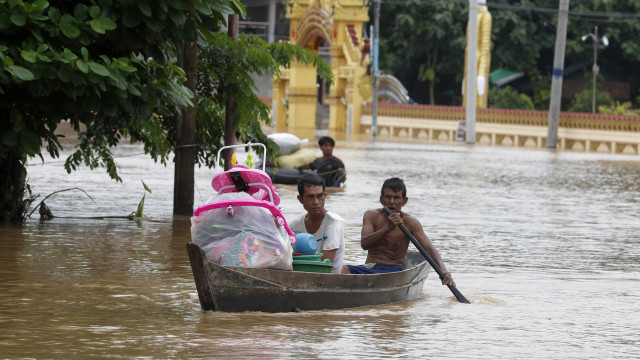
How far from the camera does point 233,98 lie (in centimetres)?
1580

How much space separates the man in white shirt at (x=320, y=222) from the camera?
30.9 feet

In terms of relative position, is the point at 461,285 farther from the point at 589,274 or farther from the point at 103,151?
the point at 103,151

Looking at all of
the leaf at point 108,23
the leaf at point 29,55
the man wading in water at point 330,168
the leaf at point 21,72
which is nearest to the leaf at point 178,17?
the leaf at point 108,23

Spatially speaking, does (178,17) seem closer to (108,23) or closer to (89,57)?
(108,23)

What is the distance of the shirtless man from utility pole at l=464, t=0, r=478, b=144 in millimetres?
40106

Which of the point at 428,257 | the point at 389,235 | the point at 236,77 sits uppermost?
the point at 236,77

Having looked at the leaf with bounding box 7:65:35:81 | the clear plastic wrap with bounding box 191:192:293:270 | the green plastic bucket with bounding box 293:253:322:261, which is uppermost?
the leaf with bounding box 7:65:35:81

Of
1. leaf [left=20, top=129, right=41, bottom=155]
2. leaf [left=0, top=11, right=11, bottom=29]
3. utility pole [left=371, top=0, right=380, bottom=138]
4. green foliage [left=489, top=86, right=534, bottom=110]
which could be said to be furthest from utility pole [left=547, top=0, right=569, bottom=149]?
leaf [left=0, top=11, right=11, bottom=29]

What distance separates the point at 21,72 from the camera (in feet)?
33.0

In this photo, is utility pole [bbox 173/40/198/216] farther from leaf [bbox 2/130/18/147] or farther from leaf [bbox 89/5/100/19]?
leaf [bbox 89/5/100/19]

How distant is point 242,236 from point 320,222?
1019mm

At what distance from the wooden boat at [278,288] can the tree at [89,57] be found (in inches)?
106

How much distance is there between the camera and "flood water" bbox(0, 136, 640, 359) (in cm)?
809

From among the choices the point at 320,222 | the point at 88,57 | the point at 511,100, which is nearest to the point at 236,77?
the point at 88,57
